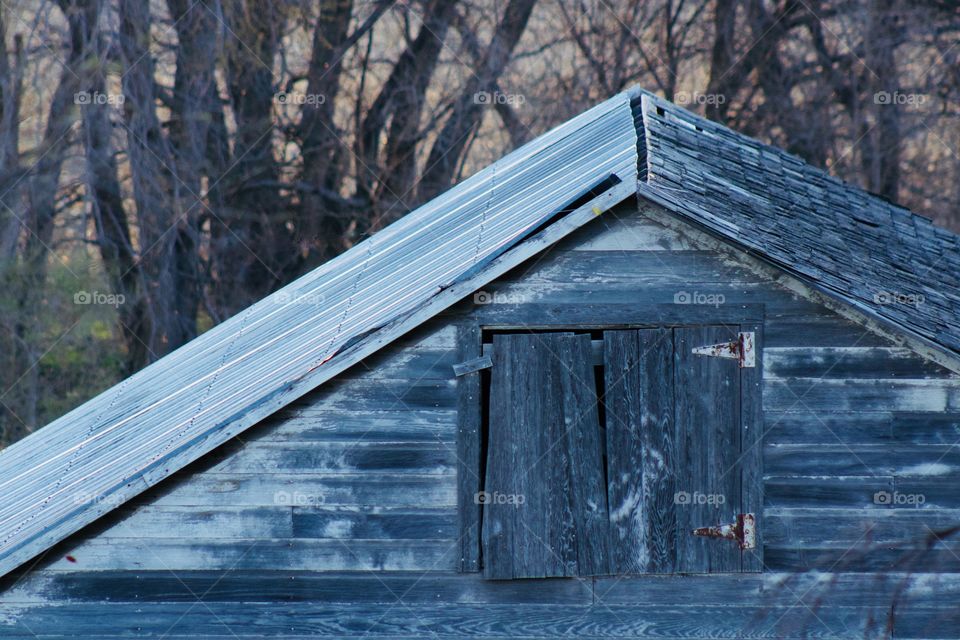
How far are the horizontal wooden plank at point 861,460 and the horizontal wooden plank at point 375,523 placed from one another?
6.67 ft

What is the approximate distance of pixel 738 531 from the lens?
6785 mm

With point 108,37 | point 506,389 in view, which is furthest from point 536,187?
A: point 108,37

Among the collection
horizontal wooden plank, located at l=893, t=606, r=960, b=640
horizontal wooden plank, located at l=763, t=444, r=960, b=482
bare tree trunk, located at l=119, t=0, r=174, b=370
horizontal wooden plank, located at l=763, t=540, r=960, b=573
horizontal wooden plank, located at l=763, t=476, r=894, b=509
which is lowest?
horizontal wooden plank, located at l=893, t=606, r=960, b=640

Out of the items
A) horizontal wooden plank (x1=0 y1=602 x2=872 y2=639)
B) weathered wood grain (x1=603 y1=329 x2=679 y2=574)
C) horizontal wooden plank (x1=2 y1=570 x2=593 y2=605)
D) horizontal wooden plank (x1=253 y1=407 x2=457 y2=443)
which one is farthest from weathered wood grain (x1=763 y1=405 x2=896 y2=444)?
horizontal wooden plank (x1=253 y1=407 x2=457 y2=443)

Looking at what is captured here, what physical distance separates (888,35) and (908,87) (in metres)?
1.15

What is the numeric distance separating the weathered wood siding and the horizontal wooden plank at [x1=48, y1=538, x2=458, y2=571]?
0.01 meters

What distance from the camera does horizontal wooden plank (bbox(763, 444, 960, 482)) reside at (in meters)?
6.78

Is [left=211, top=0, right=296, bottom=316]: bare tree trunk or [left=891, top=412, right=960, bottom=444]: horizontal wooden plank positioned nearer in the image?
[left=891, top=412, right=960, bottom=444]: horizontal wooden plank

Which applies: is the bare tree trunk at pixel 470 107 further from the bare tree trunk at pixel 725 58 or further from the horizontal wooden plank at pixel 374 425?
the horizontal wooden plank at pixel 374 425

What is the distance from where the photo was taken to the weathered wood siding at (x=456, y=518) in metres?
6.70

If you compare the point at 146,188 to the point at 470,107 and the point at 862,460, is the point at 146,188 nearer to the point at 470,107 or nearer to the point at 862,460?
the point at 470,107

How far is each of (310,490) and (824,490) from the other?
3179mm

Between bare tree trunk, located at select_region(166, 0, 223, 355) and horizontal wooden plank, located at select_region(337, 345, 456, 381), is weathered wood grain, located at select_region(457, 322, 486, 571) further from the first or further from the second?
bare tree trunk, located at select_region(166, 0, 223, 355)

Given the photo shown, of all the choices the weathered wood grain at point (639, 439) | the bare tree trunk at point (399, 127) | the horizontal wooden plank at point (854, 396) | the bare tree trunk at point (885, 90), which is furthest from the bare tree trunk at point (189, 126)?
the horizontal wooden plank at point (854, 396)
